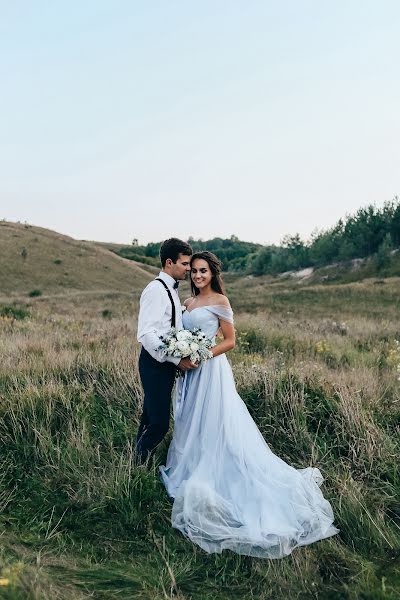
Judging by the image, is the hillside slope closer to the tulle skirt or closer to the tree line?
the tree line

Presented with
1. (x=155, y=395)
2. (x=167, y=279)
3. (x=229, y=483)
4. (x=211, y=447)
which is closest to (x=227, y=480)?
(x=229, y=483)

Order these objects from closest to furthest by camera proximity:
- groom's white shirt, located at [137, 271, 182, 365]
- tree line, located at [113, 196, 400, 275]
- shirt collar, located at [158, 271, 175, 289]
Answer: groom's white shirt, located at [137, 271, 182, 365], shirt collar, located at [158, 271, 175, 289], tree line, located at [113, 196, 400, 275]

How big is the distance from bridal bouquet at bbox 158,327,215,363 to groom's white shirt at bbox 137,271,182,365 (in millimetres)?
67

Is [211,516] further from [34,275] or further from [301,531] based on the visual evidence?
[34,275]

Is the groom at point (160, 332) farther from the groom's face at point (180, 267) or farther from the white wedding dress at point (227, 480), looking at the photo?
the white wedding dress at point (227, 480)

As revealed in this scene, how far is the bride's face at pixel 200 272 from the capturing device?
4617 millimetres

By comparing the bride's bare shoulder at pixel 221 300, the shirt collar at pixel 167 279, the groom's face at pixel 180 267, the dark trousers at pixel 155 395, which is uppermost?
the groom's face at pixel 180 267

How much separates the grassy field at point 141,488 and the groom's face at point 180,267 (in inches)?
61.2

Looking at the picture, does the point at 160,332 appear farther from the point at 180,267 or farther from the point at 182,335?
the point at 180,267

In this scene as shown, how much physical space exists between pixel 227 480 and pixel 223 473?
2.9 inches

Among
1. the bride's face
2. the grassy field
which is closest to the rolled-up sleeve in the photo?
the bride's face

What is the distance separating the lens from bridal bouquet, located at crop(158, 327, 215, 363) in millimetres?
4188

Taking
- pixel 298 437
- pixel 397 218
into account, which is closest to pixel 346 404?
pixel 298 437

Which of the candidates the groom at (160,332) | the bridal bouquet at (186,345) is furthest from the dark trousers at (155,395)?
the bridal bouquet at (186,345)
